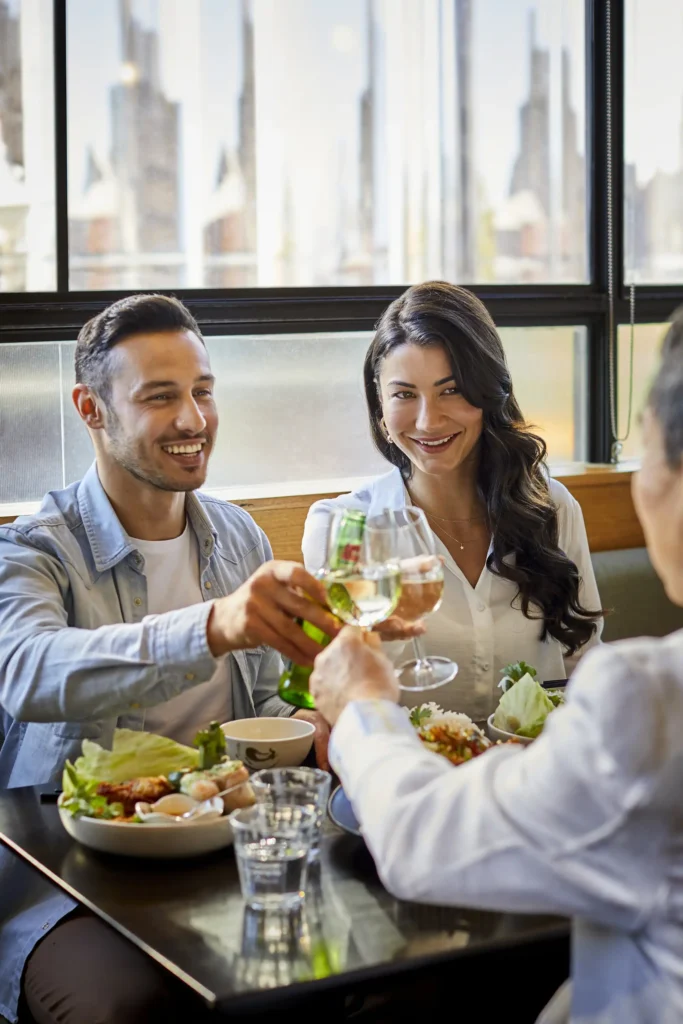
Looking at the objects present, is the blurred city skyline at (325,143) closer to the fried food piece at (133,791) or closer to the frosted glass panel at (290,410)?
the frosted glass panel at (290,410)

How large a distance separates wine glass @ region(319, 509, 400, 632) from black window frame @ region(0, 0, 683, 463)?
2.00m

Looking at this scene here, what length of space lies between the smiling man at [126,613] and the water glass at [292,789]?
0.88 ft

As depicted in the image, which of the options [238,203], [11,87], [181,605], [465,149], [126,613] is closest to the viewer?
[126,613]

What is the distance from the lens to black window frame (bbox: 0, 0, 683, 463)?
3.62 metres

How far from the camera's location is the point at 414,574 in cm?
172

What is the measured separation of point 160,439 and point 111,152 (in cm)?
141

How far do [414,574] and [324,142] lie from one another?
7.58 feet

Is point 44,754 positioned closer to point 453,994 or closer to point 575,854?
point 453,994

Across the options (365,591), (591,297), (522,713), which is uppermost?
(591,297)

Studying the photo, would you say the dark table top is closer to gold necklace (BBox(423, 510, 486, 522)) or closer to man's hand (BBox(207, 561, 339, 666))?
man's hand (BBox(207, 561, 339, 666))

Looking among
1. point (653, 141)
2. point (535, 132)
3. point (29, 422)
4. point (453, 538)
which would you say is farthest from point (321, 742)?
point (653, 141)

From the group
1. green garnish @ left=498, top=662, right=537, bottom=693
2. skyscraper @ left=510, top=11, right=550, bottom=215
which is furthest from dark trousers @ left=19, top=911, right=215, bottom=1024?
skyscraper @ left=510, top=11, right=550, bottom=215

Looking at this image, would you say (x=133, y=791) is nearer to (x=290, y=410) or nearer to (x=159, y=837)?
(x=159, y=837)

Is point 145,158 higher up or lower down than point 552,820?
higher up
